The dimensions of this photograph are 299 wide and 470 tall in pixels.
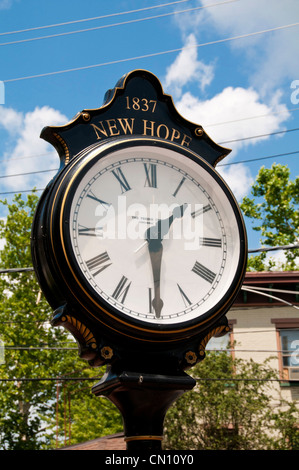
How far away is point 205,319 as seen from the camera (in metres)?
2.45

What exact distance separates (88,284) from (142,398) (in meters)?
0.47

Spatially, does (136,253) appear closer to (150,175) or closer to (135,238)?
(135,238)

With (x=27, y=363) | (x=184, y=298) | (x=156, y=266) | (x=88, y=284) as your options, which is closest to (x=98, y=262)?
(x=88, y=284)

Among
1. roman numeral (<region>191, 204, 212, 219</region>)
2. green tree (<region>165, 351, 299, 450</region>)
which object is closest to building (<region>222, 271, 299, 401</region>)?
green tree (<region>165, 351, 299, 450</region>)

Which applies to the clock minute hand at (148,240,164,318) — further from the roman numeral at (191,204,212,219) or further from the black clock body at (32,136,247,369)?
the roman numeral at (191,204,212,219)

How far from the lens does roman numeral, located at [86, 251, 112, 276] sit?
2.35 m

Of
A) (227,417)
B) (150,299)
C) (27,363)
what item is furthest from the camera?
(27,363)

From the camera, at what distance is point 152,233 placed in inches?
99.0

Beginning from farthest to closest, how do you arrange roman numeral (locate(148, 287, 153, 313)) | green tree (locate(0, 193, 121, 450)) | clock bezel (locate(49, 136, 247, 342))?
1. green tree (locate(0, 193, 121, 450))
2. roman numeral (locate(148, 287, 153, 313))
3. clock bezel (locate(49, 136, 247, 342))

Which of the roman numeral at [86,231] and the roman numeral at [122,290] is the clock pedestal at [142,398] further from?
the roman numeral at [86,231]

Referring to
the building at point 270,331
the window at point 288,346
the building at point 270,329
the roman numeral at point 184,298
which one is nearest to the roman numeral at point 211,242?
the roman numeral at point 184,298

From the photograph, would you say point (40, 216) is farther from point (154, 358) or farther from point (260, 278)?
point (260, 278)
